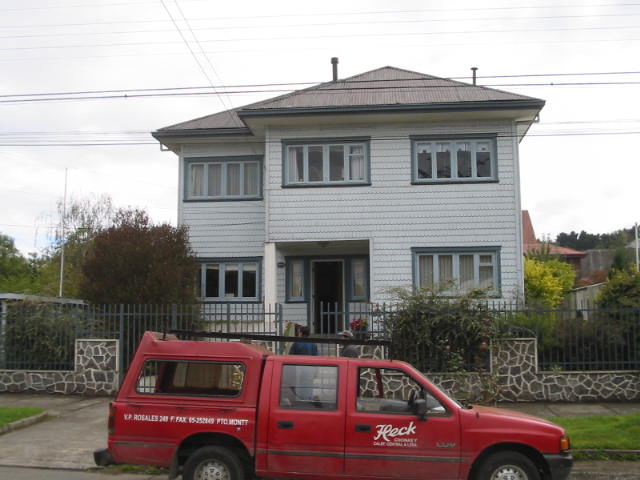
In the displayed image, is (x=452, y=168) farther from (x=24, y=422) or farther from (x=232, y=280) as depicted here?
(x=24, y=422)

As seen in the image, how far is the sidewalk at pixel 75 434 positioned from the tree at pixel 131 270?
3279 millimetres

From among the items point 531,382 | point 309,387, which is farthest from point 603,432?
point 309,387

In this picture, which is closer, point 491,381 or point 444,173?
point 491,381

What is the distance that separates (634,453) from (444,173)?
10552 mm

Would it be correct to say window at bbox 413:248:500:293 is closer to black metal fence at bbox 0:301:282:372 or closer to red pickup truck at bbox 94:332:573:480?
black metal fence at bbox 0:301:282:372

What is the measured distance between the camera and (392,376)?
37.0 feet

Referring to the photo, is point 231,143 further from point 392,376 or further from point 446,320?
point 392,376

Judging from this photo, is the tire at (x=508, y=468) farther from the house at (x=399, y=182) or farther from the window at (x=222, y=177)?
the window at (x=222, y=177)

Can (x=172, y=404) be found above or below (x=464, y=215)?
below

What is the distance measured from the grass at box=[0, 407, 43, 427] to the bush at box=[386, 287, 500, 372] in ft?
21.8

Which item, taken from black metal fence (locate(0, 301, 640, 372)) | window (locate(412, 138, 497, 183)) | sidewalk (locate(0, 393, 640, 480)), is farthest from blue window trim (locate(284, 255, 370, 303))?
sidewalk (locate(0, 393, 640, 480))

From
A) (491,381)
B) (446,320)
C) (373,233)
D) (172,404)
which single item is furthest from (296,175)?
(172,404)

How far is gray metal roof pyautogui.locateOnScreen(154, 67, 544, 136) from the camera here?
57.4ft

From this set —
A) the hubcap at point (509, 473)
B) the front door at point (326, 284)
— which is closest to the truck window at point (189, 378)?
the hubcap at point (509, 473)
